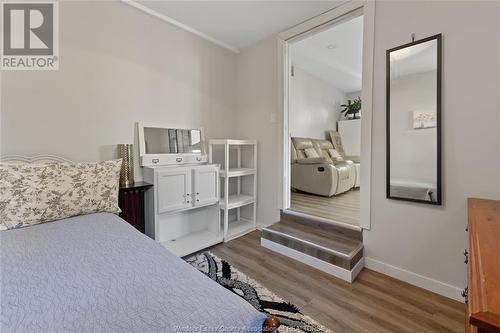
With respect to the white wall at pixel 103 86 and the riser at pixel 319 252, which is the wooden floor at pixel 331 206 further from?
the white wall at pixel 103 86

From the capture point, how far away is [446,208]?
5.46 feet

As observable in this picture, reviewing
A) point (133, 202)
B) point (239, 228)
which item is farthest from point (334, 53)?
point (133, 202)

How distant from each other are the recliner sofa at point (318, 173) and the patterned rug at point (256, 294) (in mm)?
2492

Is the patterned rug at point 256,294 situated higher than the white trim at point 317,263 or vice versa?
the white trim at point 317,263

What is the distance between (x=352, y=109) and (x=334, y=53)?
283 centimetres

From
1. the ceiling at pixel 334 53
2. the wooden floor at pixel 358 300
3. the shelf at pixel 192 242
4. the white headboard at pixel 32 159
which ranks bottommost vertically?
the wooden floor at pixel 358 300

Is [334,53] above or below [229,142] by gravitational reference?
above

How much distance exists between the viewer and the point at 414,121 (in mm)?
1763

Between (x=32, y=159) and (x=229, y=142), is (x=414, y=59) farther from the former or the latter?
(x=32, y=159)

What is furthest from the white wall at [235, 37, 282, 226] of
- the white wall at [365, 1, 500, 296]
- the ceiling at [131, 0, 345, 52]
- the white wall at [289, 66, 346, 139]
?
the white wall at [289, 66, 346, 139]

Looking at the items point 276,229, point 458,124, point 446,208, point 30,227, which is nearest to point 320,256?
point 276,229

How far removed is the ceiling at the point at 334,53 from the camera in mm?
3005

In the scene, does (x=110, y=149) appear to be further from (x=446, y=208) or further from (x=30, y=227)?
(x=446, y=208)

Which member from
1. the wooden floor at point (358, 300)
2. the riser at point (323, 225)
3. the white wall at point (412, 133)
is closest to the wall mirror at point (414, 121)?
the white wall at point (412, 133)
